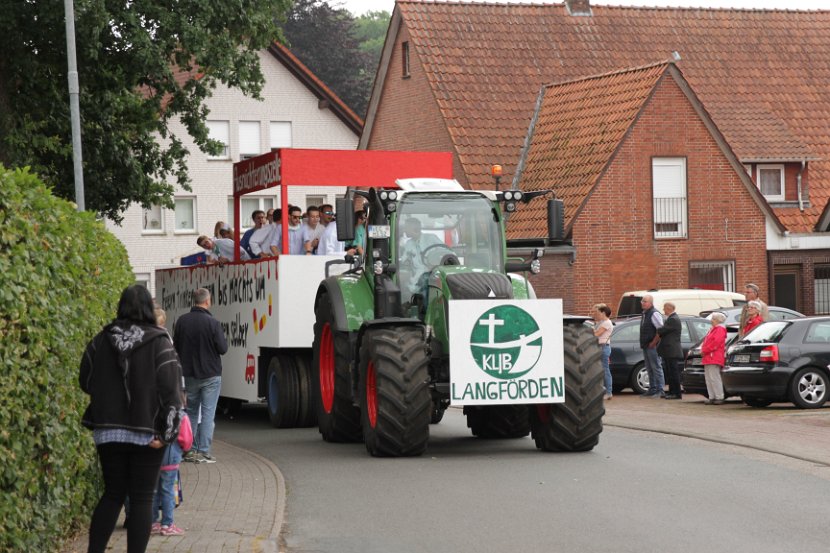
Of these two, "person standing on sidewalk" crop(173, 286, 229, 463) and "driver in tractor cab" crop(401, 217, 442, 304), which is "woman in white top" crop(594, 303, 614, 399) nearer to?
"driver in tractor cab" crop(401, 217, 442, 304)

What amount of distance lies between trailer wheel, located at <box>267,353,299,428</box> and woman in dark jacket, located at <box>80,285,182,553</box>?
1092 centimetres

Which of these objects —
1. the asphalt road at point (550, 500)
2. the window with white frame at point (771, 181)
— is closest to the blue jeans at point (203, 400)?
the asphalt road at point (550, 500)

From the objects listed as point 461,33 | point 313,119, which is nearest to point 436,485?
point 461,33

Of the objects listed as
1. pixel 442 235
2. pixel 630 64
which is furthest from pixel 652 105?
pixel 442 235

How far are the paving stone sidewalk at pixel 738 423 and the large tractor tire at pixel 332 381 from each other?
13.4ft

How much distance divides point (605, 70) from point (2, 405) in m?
39.9

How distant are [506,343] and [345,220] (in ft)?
7.97

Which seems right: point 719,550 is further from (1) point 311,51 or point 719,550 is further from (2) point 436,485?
(1) point 311,51

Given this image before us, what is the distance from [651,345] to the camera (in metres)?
27.2

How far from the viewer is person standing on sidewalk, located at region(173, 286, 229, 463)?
49.9 ft

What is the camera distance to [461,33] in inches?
1791

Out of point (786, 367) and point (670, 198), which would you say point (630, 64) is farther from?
point (786, 367)

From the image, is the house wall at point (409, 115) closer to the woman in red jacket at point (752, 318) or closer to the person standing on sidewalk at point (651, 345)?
the person standing on sidewalk at point (651, 345)

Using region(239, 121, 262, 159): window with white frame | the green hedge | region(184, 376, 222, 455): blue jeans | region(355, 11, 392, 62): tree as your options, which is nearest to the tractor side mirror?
region(184, 376, 222, 455): blue jeans
